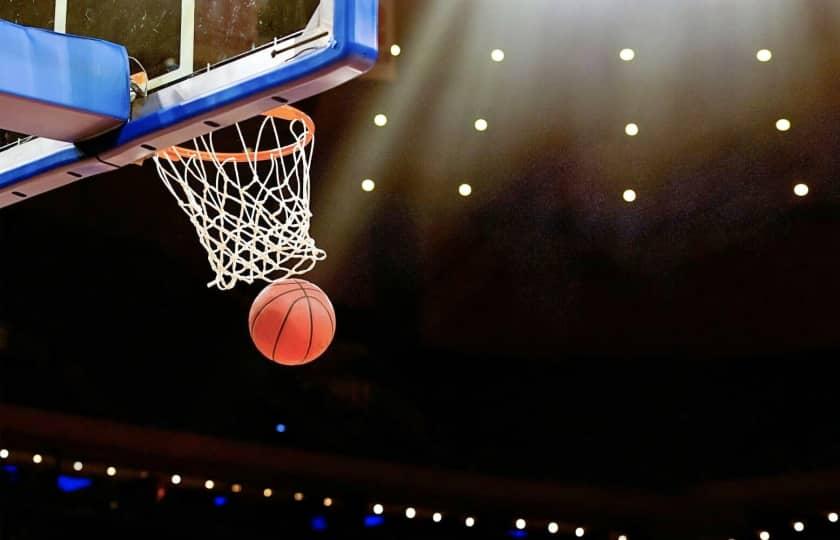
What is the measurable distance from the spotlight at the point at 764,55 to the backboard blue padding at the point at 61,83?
357 centimetres

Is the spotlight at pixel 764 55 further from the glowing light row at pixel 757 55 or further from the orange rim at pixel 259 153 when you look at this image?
the orange rim at pixel 259 153

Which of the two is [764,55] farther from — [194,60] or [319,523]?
[319,523]

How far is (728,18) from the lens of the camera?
212 inches

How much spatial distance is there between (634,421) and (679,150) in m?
2.29

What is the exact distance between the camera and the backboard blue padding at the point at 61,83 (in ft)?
8.32

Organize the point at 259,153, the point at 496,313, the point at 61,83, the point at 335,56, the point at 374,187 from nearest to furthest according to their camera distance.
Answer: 1. the point at 335,56
2. the point at 61,83
3. the point at 259,153
4. the point at 374,187
5. the point at 496,313

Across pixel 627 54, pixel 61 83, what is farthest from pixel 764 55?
pixel 61 83

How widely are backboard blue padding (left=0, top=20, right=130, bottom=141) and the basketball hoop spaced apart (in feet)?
3.21

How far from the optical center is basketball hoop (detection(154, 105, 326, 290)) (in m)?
3.86

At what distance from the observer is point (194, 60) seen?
262cm

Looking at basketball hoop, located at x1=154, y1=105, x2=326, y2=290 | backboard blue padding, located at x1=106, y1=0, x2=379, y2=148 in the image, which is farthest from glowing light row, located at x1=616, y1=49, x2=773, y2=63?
backboard blue padding, located at x1=106, y1=0, x2=379, y2=148

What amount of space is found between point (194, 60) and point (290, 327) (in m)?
1.70

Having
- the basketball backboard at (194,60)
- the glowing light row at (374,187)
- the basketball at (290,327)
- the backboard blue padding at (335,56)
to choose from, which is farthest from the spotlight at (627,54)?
the backboard blue padding at (335,56)

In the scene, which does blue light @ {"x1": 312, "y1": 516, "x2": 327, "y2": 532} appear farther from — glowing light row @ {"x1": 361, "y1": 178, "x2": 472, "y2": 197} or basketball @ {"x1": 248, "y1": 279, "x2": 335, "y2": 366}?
basketball @ {"x1": 248, "y1": 279, "x2": 335, "y2": 366}
